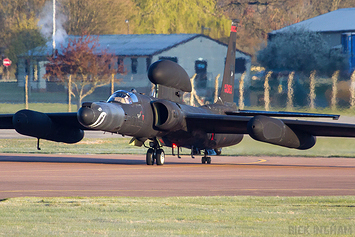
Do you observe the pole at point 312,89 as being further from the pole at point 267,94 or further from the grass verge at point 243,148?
the grass verge at point 243,148

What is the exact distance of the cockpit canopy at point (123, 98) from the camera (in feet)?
67.3

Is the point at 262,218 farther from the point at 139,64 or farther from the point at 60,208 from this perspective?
the point at 139,64

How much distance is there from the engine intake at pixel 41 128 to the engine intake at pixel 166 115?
4.61 meters

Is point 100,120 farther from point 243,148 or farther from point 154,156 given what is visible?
point 243,148

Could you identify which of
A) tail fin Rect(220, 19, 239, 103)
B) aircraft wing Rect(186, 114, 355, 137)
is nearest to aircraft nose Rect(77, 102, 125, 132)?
aircraft wing Rect(186, 114, 355, 137)

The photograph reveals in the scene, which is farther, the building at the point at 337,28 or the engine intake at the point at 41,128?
the building at the point at 337,28

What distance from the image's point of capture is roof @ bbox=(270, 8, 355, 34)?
58219 millimetres

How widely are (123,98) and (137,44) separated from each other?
49.3 m

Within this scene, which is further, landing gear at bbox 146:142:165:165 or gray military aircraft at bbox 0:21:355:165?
landing gear at bbox 146:142:165:165

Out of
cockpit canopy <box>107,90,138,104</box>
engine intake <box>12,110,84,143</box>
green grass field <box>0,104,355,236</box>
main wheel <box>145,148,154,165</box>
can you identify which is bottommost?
main wheel <box>145,148,154,165</box>

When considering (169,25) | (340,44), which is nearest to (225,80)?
(340,44)

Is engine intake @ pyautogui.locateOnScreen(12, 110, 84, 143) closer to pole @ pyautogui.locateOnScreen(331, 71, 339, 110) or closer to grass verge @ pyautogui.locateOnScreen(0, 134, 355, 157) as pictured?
grass verge @ pyautogui.locateOnScreen(0, 134, 355, 157)

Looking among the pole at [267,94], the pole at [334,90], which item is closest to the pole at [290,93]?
the pole at [267,94]

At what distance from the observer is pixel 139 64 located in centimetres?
6581
